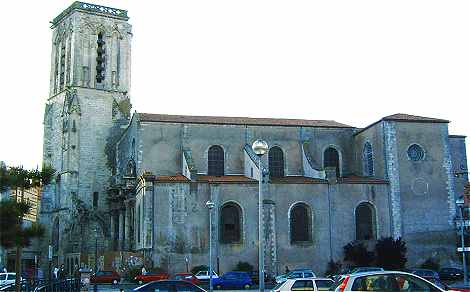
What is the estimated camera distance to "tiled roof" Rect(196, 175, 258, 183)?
46.7 m

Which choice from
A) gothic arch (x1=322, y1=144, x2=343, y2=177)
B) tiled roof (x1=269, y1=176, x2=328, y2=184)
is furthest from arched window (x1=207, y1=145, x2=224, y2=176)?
gothic arch (x1=322, y1=144, x2=343, y2=177)

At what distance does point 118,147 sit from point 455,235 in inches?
1237

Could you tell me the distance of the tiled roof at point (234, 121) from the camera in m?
52.0

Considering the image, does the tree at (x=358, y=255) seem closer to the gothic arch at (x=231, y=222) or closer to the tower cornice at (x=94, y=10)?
the gothic arch at (x=231, y=222)

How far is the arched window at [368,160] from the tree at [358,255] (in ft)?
26.3

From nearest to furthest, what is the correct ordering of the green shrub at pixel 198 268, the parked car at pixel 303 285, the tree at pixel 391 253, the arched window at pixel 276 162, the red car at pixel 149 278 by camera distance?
1. the parked car at pixel 303 285
2. the red car at pixel 149 278
3. the green shrub at pixel 198 268
4. the tree at pixel 391 253
5. the arched window at pixel 276 162

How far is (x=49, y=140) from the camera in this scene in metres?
64.4

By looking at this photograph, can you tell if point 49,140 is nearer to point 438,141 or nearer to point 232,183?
point 232,183

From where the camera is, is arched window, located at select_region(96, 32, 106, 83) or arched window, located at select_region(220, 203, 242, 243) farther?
arched window, located at select_region(96, 32, 106, 83)

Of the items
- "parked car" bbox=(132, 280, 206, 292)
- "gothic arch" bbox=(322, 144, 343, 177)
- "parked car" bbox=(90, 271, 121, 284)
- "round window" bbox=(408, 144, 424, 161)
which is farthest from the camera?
"gothic arch" bbox=(322, 144, 343, 177)

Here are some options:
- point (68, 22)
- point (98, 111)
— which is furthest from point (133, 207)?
point (68, 22)

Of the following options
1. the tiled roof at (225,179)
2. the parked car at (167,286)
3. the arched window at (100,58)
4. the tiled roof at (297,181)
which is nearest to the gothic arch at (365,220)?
the tiled roof at (297,181)

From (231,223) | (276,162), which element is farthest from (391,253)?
(276,162)

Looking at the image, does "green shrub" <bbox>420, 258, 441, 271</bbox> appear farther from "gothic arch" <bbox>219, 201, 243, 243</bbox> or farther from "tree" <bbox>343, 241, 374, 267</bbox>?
"gothic arch" <bbox>219, 201, 243, 243</bbox>
